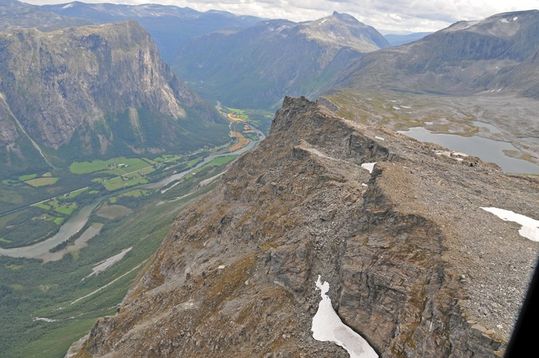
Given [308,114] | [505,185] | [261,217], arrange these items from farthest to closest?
[308,114]
[261,217]
[505,185]

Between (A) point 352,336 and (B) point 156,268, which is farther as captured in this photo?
(B) point 156,268

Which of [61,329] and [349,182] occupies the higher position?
[349,182]

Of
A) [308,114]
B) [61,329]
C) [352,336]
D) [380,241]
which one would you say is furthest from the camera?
[61,329]

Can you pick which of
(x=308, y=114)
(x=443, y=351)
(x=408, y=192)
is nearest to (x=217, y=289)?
(x=408, y=192)

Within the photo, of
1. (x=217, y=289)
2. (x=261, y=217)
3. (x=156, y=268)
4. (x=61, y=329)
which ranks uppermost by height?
(x=261, y=217)

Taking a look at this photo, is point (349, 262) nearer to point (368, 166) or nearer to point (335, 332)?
point (335, 332)

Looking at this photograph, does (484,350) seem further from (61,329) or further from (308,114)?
(61,329)

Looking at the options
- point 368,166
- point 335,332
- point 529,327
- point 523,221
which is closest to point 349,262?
point 335,332
